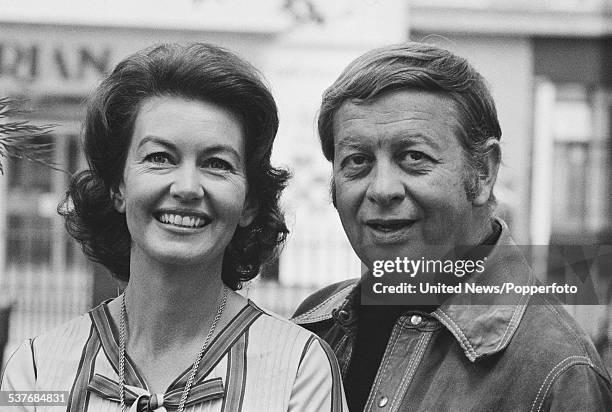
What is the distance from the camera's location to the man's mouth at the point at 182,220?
6.41ft

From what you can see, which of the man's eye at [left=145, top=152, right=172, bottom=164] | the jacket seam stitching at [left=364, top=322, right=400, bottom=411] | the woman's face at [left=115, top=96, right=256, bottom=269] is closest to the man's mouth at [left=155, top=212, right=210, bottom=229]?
the woman's face at [left=115, top=96, right=256, bottom=269]

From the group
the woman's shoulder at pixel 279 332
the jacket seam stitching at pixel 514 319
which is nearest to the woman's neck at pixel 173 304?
the woman's shoulder at pixel 279 332

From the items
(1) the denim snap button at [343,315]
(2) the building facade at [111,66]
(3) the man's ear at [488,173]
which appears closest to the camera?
(3) the man's ear at [488,173]

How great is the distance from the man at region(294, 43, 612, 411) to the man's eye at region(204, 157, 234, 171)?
0.35m

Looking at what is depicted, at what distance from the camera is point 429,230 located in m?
2.24

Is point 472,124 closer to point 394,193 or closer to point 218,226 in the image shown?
point 394,193

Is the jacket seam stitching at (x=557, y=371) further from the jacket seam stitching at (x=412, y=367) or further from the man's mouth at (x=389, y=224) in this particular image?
the man's mouth at (x=389, y=224)

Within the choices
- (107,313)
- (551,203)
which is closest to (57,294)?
(551,203)

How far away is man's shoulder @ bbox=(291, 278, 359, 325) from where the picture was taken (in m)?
2.56

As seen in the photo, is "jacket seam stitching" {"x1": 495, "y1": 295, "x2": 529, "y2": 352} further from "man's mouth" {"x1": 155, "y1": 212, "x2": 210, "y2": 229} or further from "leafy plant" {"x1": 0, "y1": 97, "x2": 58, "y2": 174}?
"leafy plant" {"x1": 0, "y1": 97, "x2": 58, "y2": 174}

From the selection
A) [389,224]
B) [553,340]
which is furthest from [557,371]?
[389,224]

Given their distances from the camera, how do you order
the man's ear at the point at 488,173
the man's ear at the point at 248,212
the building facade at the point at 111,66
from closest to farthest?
1. the man's ear at the point at 248,212
2. the man's ear at the point at 488,173
3. the building facade at the point at 111,66

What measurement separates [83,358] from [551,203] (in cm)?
1051

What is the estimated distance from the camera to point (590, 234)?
11789mm
